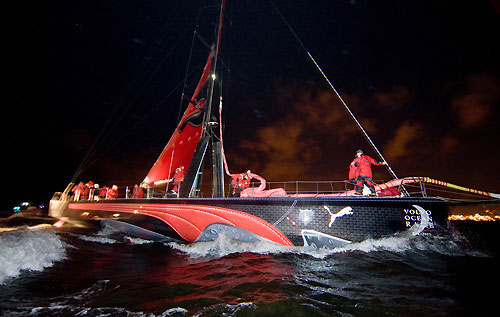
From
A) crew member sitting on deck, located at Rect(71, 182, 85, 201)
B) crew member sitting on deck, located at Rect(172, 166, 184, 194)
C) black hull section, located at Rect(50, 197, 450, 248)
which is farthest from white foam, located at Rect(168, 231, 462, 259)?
crew member sitting on deck, located at Rect(71, 182, 85, 201)

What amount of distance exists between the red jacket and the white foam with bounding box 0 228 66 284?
348 inches

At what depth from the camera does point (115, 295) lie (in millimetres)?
3496

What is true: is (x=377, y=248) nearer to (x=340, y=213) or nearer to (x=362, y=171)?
(x=340, y=213)

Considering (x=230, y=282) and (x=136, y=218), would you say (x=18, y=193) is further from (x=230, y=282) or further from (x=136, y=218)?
(x=230, y=282)

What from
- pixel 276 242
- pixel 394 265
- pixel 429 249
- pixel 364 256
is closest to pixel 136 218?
pixel 276 242

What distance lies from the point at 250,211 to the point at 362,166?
3.99 m

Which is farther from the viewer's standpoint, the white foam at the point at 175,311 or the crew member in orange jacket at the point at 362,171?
the crew member in orange jacket at the point at 362,171

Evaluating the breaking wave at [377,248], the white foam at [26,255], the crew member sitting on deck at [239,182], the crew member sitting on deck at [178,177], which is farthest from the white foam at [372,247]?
the crew member sitting on deck at [178,177]

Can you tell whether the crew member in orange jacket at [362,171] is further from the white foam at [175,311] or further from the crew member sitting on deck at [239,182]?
the white foam at [175,311]

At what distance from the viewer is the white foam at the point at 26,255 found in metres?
4.51

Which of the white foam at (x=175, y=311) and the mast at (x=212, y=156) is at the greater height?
the mast at (x=212, y=156)

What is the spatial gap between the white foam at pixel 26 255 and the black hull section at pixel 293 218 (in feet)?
10.6

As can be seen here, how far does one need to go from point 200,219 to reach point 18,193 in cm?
9700

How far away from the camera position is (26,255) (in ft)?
17.4
